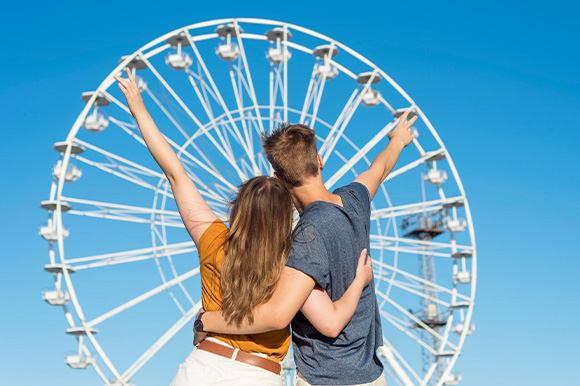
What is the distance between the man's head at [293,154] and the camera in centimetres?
329

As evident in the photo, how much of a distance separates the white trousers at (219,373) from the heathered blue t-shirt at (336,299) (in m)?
0.23

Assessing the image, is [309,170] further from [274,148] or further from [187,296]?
[187,296]

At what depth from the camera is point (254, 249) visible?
2881 mm

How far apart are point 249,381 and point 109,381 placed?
13614mm

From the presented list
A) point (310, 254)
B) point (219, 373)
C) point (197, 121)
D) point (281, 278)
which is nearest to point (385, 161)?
point (310, 254)

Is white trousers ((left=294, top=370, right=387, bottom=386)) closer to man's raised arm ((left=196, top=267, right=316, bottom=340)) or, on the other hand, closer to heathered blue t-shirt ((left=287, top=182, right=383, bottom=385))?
heathered blue t-shirt ((left=287, top=182, right=383, bottom=385))

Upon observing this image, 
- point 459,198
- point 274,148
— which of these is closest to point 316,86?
point 459,198

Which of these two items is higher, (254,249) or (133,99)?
(133,99)

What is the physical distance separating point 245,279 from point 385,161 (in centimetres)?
128

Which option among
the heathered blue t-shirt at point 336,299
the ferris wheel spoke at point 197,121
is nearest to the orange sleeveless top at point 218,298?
the heathered blue t-shirt at point 336,299

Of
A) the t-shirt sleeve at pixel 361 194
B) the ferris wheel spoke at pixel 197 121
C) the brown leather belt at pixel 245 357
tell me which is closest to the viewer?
the brown leather belt at pixel 245 357

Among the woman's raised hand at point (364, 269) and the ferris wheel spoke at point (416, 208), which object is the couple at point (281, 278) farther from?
the ferris wheel spoke at point (416, 208)

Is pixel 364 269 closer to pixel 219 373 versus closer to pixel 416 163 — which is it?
pixel 219 373

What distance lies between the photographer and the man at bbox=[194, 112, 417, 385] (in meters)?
2.90
